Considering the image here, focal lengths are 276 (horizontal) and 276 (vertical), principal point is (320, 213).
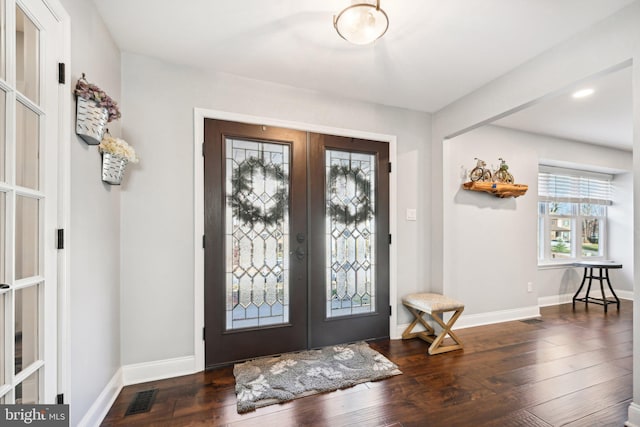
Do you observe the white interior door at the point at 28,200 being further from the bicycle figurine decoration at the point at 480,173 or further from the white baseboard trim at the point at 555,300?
the white baseboard trim at the point at 555,300

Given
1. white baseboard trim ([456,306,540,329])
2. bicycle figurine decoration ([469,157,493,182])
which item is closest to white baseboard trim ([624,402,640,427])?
white baseboard trim ([456,306,540,329])

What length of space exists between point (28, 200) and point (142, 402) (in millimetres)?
1539

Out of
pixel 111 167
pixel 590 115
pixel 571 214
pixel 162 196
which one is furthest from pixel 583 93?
pixel 111 167

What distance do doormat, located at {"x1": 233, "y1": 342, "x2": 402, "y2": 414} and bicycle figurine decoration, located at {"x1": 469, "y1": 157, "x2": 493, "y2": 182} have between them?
2435mm

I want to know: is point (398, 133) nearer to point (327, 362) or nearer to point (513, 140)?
point (513, 140)

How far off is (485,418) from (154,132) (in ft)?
10.3

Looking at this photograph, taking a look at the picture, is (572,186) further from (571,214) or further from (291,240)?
(291,240)

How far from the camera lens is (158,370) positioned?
7.21 ft

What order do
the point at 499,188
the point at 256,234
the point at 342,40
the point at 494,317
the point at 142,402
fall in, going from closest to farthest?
the point at 142,402, the point at 342,40, the point at 256,234, the point at 499,188, the point at 494,317

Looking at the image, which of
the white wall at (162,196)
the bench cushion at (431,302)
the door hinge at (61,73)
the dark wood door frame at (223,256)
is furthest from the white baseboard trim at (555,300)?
the door hinge at (61,73)

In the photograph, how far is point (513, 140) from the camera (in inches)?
152

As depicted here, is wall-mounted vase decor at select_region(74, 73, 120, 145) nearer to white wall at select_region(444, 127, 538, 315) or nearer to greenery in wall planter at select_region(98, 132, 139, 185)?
greenery in wall planter at select_region(98, 132, 139, 185)

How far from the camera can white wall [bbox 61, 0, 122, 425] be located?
1455 mm

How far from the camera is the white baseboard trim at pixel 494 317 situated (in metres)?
3.41
